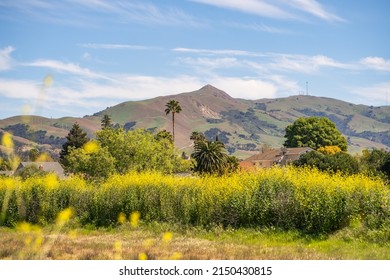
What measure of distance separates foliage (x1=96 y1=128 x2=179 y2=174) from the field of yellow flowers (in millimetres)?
17388

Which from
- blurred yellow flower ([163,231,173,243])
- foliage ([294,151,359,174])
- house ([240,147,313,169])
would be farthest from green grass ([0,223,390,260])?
house ([240,147,313,169])

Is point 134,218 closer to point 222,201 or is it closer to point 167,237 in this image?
point 167,237

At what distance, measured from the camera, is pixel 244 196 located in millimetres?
23172

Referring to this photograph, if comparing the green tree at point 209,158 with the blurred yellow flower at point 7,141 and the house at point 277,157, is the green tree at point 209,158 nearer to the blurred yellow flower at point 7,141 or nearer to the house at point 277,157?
the house at point 277,157

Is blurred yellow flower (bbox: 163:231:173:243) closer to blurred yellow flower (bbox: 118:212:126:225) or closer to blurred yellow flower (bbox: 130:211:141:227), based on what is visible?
blurred yellow flower (bbox: 130:211:141:227)

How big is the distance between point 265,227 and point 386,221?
5.23 metres

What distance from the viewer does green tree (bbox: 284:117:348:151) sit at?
120 metres

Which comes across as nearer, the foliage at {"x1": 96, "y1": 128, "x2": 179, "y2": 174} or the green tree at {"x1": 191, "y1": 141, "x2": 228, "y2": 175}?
the foliage at {"x1": 96, "y1": 128, "x2": 179, "y2": 174}

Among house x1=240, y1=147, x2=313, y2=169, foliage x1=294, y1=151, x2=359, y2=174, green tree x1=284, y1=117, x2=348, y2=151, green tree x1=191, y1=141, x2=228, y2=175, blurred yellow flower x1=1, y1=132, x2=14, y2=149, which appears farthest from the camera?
green tree x1=284, y1=117, x2=348, y2=151

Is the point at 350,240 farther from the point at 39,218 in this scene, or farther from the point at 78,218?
the point at 39,218

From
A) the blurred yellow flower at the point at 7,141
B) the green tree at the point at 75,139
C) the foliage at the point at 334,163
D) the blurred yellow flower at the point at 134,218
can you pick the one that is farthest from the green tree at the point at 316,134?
the blurred yellow flower at the point at 7,141

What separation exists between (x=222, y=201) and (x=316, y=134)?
339ft

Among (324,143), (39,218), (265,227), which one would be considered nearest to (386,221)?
(265,227)
